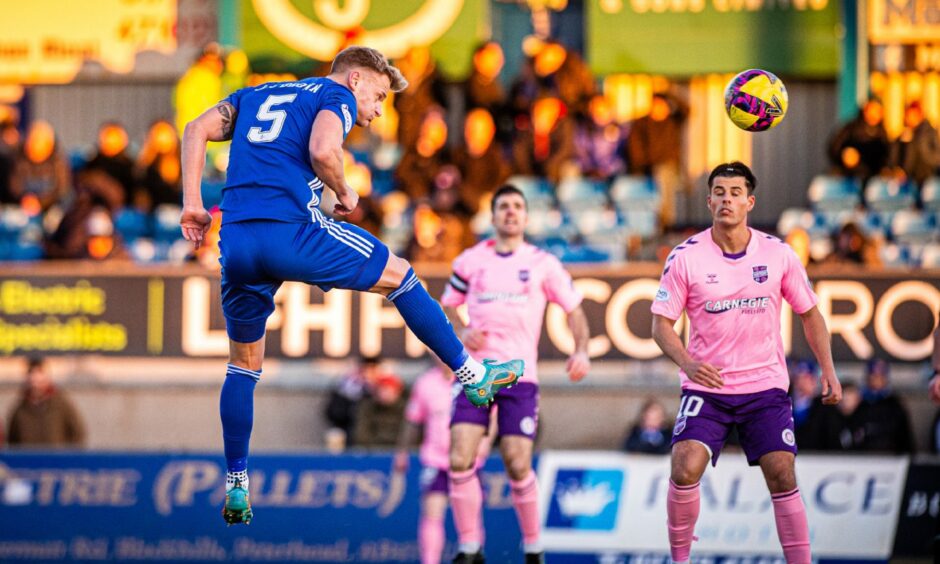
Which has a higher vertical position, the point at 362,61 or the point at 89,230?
the point at 362,61

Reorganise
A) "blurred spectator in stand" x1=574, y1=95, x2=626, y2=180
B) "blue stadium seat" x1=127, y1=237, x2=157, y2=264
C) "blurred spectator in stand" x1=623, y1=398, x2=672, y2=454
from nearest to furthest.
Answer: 1. "blurred spectator in stand" x1=623, y1=398, x2=672, y2=454
2. "blue stadium seat" x1=127, y1=237, x2=157, y2=264
3. "blurred spectator in stand" x1=574, y1=95, x2=626, y2=180

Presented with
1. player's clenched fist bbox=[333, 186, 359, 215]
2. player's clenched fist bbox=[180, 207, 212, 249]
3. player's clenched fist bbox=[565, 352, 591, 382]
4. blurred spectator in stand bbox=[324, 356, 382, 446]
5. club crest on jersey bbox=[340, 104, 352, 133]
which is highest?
club crest on jersey bbox=[340, 104, 352, 133]

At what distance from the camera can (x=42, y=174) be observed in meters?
19.5

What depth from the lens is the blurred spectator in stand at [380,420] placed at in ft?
51.6

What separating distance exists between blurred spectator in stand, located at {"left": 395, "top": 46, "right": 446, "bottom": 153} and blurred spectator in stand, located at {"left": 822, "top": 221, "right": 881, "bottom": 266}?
18.4 feet

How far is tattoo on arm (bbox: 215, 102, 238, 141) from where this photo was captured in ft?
25.3

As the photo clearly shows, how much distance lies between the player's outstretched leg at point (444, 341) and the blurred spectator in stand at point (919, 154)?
37.8 ft

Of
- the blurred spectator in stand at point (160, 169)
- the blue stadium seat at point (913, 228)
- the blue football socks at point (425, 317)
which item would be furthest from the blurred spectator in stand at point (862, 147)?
the blue football socks at point (425, 317)

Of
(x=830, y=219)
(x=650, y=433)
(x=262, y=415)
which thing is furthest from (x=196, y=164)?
(x=830, y=219)

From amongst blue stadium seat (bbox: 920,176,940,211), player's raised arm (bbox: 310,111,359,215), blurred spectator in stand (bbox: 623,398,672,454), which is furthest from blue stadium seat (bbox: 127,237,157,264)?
player's raised arm (bbox: 310,111,359,215)

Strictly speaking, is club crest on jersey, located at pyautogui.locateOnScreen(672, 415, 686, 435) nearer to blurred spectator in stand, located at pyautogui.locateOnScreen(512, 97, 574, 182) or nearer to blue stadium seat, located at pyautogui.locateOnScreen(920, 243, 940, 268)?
blue stadium seat, located at pyautogui.locateOnScreen(920, 243, 940, 268)

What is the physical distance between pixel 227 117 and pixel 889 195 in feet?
40.5

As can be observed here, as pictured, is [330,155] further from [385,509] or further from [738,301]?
[385,509]

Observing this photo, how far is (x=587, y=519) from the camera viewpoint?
45.6 ft
